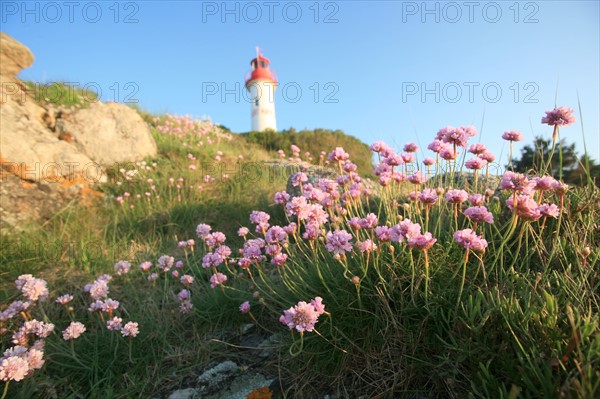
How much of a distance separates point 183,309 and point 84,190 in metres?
4.29

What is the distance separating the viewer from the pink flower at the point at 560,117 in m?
2.04

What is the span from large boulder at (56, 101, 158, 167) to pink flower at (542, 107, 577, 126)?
7144 mm

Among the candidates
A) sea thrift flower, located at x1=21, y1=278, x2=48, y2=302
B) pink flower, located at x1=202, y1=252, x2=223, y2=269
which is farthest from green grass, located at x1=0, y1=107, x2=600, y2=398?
pink flower, located at x1=202, y1=252, x2=223, y2=269

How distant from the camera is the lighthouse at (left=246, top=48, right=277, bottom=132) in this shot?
25.8 meters

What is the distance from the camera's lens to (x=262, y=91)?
26.3 meters

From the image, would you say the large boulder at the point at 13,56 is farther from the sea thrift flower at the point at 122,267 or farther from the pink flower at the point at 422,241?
the pink flower at the point at 422,241

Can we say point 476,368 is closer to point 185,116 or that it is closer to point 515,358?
point 515,358

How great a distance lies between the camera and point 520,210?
1.70 metres

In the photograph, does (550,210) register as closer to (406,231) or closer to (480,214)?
(480,214)

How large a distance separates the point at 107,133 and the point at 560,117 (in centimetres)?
762

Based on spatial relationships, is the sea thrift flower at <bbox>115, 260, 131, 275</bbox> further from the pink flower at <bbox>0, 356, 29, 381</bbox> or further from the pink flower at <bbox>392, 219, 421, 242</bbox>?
the pink flower at <bbox>392, 219, 421, 242</bbox>

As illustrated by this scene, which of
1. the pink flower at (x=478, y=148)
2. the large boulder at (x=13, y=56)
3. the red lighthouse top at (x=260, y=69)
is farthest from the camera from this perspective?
the red lighthouse top at (x=260, y=69)

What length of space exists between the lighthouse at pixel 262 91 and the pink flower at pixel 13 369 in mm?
24312

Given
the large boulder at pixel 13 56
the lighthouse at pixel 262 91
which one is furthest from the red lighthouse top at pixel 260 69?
the large boulder at pixel 13 56
